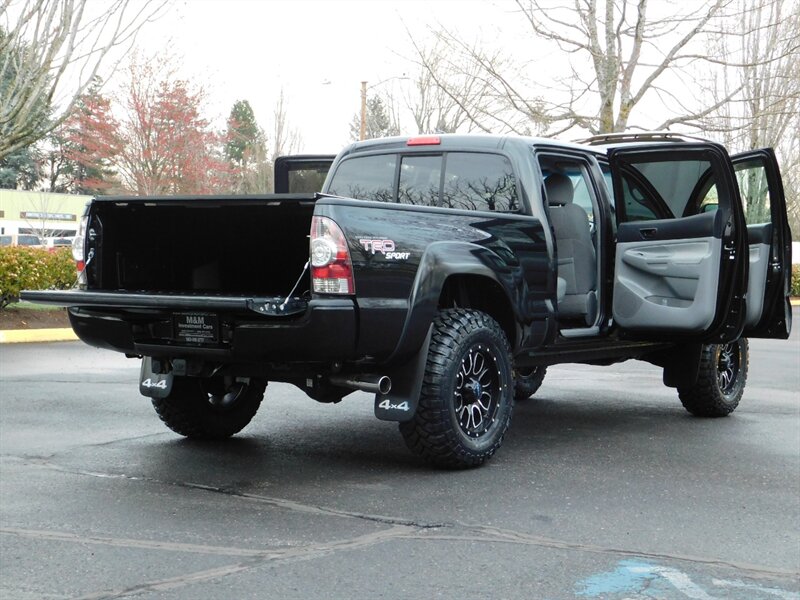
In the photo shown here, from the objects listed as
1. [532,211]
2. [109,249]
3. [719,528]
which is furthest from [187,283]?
[719,528]

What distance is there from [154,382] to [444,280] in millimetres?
1880

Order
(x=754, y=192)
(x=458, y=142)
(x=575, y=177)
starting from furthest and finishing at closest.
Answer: (x=754, y=192)
(x=575, y=177)
(x=458, y=142)

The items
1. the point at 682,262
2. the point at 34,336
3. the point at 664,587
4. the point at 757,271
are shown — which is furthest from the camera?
the point at 34,336

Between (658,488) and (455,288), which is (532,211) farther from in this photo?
(658,488)

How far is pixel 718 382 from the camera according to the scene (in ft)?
29.5

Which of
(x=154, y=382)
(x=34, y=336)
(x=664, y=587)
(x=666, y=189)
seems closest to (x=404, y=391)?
(x=154, y=382)

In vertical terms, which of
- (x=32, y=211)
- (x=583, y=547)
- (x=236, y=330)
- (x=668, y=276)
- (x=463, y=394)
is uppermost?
(x=32, y=211)

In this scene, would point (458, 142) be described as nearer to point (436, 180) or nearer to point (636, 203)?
point (436, 180)

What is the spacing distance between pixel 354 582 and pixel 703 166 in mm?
4993

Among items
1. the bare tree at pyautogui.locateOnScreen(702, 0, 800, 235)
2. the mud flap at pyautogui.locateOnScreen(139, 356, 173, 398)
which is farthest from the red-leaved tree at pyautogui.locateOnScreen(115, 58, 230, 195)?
the mud flap at pyautogui.locateOnScreen(139, 356, 173, 398)

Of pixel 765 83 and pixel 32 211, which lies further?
pixel 32 211

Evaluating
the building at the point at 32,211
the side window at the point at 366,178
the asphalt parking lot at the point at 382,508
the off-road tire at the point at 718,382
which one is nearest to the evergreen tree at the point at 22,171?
the building at the point at 32,211

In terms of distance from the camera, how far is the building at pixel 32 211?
177 ft

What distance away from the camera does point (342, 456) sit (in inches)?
277
